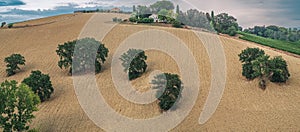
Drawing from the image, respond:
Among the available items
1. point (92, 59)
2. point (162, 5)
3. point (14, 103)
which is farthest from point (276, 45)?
point (162, 5)

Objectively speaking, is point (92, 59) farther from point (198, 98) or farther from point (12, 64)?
point (198, 98)

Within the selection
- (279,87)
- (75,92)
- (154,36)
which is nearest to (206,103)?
(279,87)

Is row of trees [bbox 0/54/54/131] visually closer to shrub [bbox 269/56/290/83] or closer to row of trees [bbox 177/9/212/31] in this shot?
shrub [bbox 269/56/290/83]

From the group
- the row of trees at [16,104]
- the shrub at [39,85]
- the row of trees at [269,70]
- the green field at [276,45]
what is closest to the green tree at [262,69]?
the row of trees at [269,70]

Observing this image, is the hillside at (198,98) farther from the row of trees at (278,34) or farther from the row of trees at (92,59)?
the row of trees at (278,34)

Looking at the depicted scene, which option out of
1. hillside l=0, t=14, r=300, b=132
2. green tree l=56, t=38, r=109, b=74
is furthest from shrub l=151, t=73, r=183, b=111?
green tree l=56, t=38, r=109, b=74

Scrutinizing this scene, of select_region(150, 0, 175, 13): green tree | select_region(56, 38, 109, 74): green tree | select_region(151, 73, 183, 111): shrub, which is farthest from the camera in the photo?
select_region(150, 0, 175, 13): green tree
